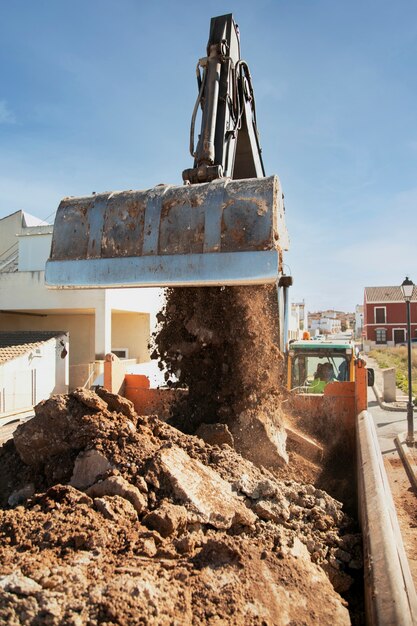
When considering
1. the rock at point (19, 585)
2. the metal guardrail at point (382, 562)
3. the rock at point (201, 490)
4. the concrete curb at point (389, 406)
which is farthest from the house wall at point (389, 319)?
the rock at point (19, 585)

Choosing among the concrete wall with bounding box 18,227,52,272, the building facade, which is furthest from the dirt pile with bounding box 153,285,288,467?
the building facade

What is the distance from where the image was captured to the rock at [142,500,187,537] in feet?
8.35

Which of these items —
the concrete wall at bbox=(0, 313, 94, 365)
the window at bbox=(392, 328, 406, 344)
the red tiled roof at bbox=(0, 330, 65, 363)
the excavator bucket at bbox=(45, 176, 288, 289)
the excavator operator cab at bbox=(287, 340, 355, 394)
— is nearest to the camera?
the excavator bucket at bbox=(45, 176, 288, 289)

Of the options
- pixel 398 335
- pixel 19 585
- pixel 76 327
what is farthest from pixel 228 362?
pixel 398 335

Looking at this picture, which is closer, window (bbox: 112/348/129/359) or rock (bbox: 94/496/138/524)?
rock (bbox: 94/496/138/524)

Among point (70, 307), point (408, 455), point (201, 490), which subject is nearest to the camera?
point (201, 490)

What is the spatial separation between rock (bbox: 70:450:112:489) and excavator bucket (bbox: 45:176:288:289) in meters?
1.21

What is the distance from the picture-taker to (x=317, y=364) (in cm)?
877

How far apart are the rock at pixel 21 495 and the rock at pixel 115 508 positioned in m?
0.73

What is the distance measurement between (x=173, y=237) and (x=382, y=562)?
2.36m

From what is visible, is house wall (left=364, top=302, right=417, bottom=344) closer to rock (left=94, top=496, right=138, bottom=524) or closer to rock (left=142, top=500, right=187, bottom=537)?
rock (left=142, top=500, right=187, bottom=537)

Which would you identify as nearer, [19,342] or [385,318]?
[19,342]

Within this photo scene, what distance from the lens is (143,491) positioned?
9.27ft

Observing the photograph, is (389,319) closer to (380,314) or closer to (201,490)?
(380,314)
